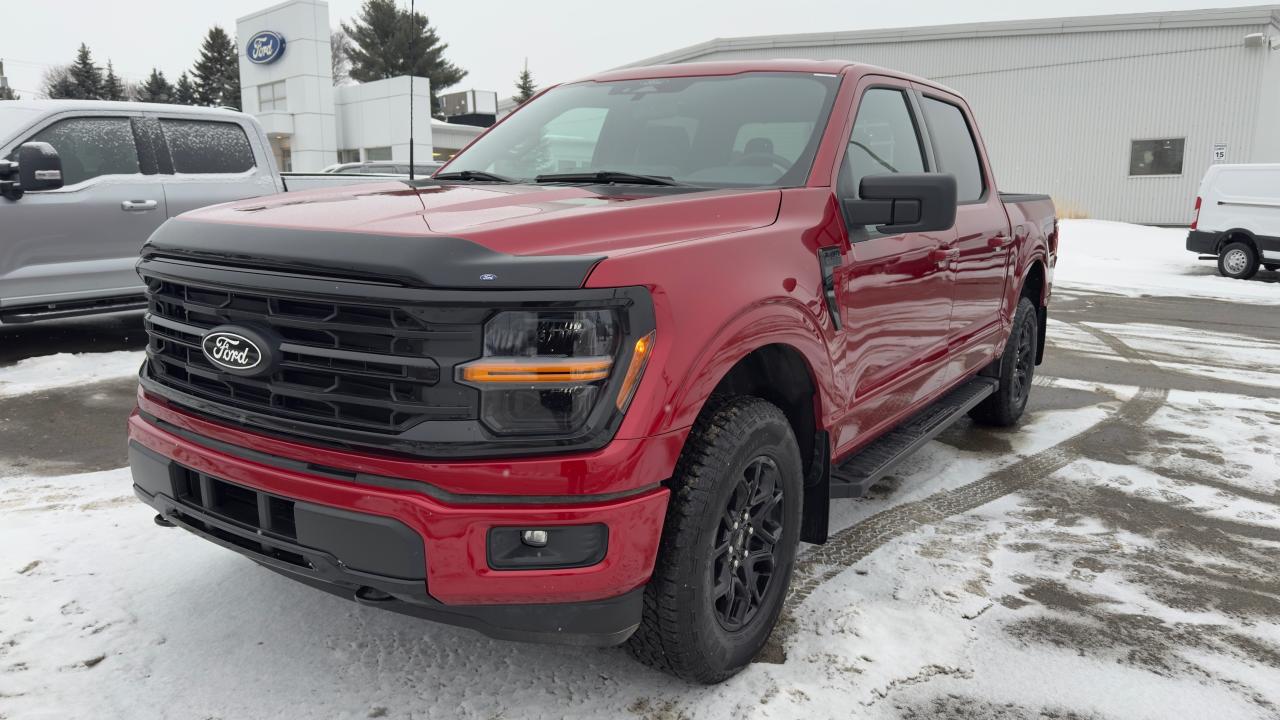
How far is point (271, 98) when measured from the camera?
3981 centimetres

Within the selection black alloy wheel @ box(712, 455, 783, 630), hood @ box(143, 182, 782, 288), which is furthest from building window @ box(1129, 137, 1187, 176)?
black alloy wheel @ box(712, 455, 783, 630)

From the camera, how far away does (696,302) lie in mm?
2297

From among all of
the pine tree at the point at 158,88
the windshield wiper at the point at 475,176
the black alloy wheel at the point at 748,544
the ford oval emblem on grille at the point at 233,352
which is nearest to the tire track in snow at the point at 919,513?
the black alloy wheel at the point at 748,544

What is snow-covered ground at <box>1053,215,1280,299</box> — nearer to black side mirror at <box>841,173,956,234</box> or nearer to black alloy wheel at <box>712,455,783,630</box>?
black side mirror at <box>841,173,956,234</box>

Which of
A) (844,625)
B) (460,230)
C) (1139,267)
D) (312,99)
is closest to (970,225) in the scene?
(844,625)

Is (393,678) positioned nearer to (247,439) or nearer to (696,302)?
(247,439)

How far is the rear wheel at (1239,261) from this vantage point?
15.5m

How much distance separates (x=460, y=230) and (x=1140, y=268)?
1790 centimetres

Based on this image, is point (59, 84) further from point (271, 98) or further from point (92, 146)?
point (92, 146)

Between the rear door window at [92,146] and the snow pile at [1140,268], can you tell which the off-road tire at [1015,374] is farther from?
the snow pile at [1140,268]

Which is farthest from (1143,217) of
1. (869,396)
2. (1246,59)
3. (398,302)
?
(398,302)

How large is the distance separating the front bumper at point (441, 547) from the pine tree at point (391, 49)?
205 ft

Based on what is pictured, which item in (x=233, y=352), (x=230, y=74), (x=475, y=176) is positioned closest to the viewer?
(x=233, y=352)

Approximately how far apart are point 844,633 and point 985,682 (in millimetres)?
440
